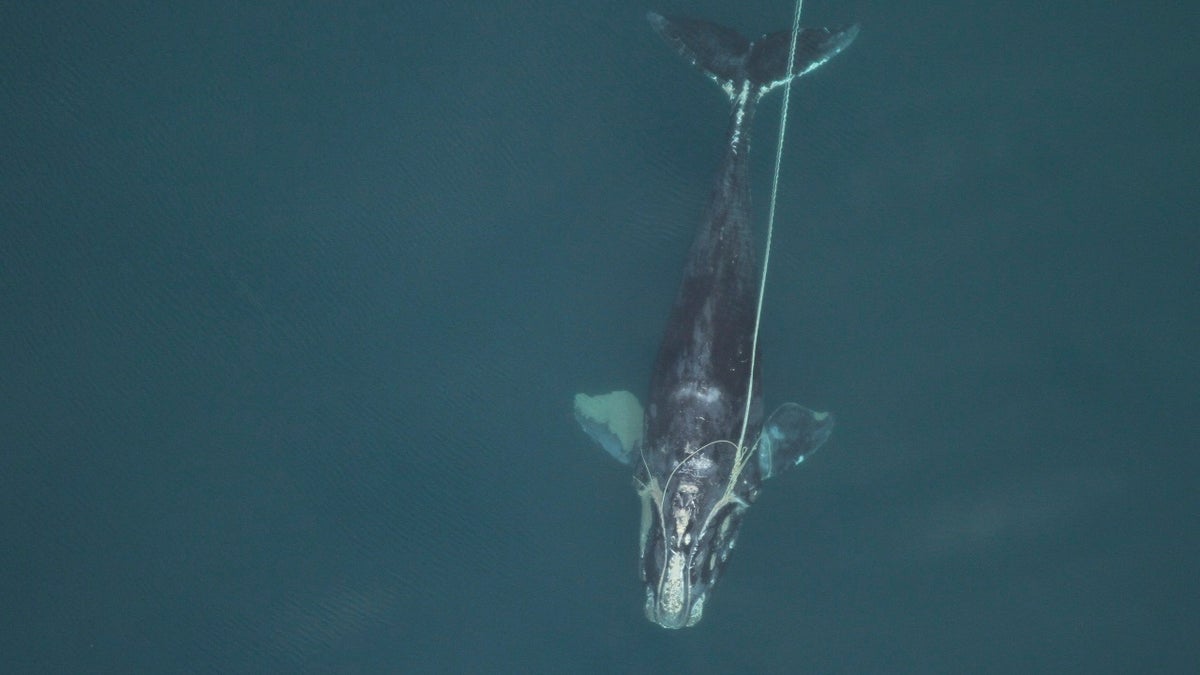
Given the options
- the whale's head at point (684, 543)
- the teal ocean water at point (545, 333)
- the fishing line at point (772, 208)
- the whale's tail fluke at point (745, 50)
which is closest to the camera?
the whale's head at point (684, 543)

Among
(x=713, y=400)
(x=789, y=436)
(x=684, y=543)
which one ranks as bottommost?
(x=684, y=543)

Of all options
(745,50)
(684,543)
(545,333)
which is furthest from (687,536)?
(745,50)

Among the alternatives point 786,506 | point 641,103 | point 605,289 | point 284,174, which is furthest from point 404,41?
point 786,506

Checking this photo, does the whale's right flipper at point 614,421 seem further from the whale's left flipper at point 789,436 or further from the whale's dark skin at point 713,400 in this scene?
the whale's left flipper at point 789,436

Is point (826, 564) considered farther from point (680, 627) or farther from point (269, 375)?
point (269, 375)

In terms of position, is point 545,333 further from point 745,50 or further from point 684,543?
point 745,50

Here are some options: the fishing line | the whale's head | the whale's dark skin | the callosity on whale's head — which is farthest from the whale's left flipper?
the whale's head

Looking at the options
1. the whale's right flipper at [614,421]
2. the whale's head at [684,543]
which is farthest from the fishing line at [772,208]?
the whale's right flipper at [614,421]
